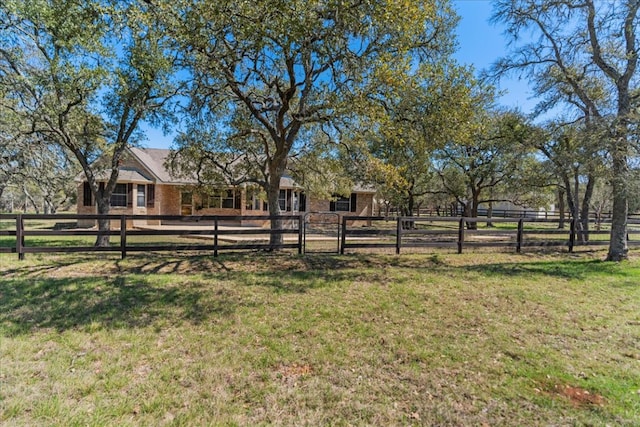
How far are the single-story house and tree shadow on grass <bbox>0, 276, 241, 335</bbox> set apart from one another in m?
11.8

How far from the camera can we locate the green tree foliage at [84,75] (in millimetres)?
6832

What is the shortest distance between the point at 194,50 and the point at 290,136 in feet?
10.9

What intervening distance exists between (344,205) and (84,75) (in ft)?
61.5

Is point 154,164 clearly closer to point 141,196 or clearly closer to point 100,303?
point 141,196

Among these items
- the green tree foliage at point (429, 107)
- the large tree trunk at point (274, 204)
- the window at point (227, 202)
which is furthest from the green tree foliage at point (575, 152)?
the window at point (227, 202)

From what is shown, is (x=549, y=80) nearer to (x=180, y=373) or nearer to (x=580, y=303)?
(x=580, y=303)

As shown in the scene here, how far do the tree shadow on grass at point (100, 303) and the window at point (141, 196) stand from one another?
48.5 feet

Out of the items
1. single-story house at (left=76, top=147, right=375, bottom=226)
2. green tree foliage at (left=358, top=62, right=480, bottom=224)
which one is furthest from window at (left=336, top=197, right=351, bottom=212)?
green tree foliage at (left=358, top=62, right=480, bottom=224)

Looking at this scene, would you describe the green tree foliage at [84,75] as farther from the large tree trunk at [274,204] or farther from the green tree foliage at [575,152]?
the green tree foliage at [575,152]

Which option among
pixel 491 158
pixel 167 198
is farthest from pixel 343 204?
pixel 167 198

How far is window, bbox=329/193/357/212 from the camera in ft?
81.5

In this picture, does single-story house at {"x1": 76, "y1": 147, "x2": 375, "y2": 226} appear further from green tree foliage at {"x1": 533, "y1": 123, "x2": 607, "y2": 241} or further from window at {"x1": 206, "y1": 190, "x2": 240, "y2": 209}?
green tree foliage at {"x1": 533, "y1": 123, "x2": 607, "y2": 241}

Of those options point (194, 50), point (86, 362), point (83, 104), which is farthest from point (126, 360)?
point (83, 104)

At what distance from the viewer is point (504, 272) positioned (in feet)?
26.7
